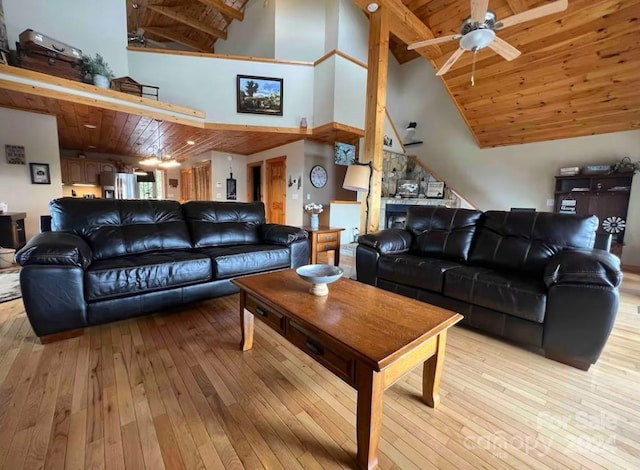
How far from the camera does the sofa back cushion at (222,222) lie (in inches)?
119

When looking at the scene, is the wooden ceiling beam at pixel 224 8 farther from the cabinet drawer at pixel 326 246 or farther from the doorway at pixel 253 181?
the cabinet drawer at pixel 326 246

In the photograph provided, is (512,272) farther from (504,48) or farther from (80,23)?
(80,23)

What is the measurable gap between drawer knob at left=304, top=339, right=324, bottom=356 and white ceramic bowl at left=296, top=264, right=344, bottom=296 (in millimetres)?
337

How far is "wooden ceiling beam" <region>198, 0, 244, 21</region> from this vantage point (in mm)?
5866

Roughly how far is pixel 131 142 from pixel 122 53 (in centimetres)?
210

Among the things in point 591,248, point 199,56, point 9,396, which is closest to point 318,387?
point 9,396

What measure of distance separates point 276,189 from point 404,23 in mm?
4107

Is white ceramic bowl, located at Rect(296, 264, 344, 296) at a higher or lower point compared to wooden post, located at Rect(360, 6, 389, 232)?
lower

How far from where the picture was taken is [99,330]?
2.13 m

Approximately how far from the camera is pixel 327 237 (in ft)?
12.1

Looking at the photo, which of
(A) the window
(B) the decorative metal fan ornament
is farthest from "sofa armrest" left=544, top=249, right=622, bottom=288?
(A) the window

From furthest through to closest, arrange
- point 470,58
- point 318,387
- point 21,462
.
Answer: point 470,58, point 318,387, point 21,462

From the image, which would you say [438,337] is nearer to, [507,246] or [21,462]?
[507,246]

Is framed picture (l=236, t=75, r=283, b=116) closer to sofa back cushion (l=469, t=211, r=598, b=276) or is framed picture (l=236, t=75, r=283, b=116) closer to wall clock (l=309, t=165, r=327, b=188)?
wall clock (l=309, t=165, r=327, b=188)
